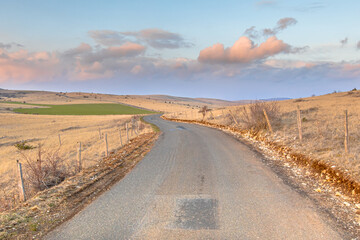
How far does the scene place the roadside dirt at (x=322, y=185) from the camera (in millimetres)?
5430

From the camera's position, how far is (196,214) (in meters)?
5.63

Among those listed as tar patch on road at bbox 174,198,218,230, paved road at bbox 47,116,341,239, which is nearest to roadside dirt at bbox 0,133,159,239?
paved road at bbox 47,116,341,239

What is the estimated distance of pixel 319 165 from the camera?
9.07 m

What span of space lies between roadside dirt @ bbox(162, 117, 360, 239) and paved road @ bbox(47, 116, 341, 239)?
0.33 metres

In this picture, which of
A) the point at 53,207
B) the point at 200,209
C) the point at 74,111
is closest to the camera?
the point at 200,209

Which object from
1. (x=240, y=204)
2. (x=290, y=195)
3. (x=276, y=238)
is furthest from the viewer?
(x=290, y=195)

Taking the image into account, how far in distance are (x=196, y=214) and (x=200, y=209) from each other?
29 centimetres

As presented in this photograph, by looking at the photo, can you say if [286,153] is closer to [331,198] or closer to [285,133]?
[285,133]

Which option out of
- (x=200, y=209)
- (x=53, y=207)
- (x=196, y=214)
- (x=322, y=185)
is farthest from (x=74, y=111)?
(x=322, y=185)

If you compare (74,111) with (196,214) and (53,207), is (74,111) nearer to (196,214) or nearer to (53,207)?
(53,207)

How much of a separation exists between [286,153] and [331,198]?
5.33 meters

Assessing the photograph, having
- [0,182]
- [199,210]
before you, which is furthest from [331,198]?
[0,182]

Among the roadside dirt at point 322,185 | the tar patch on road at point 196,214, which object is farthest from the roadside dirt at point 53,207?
the roadside dirt at point 322,185

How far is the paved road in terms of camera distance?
4840 mm
